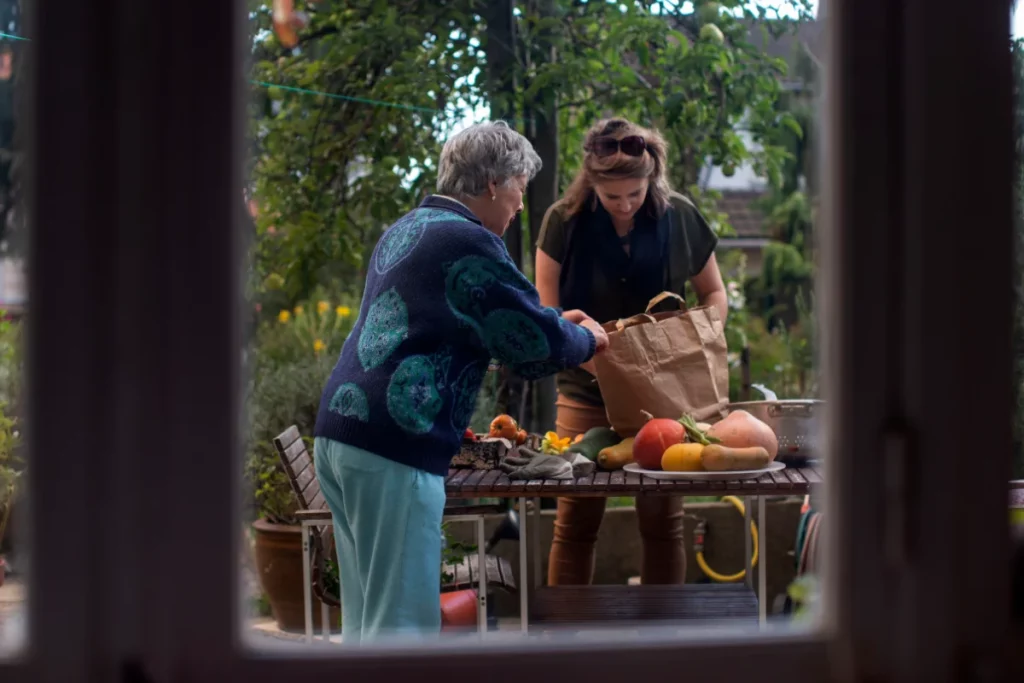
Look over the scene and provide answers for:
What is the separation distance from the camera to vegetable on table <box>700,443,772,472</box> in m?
2.73

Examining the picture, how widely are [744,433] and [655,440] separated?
228 mm

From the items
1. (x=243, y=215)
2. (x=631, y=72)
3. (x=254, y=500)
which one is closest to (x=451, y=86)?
(x=631, y=72)

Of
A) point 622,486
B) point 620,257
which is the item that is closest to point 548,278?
point 620,257

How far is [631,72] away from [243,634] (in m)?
3.89

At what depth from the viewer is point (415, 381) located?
86.7 inches

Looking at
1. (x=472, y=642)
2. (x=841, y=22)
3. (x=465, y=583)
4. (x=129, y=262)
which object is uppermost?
(x=841, y=22)

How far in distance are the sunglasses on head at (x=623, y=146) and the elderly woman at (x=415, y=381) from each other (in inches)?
42.6

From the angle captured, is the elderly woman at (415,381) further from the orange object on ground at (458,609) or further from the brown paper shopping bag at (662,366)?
the orange object on ground at (458,609)

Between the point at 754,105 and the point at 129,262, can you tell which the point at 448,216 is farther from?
the point at 754,105

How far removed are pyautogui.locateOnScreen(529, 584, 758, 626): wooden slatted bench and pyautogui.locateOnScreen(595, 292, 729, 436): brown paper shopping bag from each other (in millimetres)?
529

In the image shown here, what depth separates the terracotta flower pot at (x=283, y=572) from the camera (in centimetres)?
432

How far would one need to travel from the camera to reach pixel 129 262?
955mm

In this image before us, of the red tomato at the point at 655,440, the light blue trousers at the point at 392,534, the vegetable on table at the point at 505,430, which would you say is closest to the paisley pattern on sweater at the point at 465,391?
the light blue trousers at the point at 392,534

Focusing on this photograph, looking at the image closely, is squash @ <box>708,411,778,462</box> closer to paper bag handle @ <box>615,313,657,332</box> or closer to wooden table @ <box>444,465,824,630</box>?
wooden table @ <box>444,465,824,630</box>
